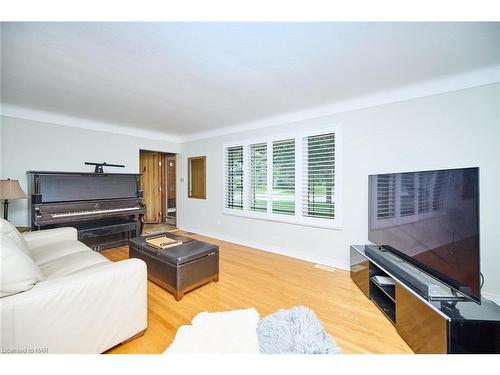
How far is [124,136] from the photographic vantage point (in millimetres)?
4352

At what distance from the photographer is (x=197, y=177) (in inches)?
196

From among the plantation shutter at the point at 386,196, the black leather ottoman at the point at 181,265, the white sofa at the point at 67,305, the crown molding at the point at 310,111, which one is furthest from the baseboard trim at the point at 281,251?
the white sofa at the point at 67,305

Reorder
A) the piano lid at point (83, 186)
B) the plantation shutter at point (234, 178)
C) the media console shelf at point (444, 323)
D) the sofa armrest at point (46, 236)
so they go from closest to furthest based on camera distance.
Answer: the media console shelf at point (444, 323), the sofa armrest at point (46, 236), the piano lid at point (83, 186), the plantation shutter at point (234, 178)

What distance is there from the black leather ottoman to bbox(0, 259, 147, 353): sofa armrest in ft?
1.76

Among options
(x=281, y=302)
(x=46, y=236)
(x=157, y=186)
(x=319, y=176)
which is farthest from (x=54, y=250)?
(x=157, y=186)

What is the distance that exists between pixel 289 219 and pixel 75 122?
13.7 feet

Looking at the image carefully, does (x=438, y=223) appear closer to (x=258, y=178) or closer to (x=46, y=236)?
(x=258, y=178)

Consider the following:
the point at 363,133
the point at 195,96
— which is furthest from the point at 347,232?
the point at 195,96

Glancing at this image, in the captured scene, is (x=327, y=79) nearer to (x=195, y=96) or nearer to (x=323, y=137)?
(x=323, y=137)

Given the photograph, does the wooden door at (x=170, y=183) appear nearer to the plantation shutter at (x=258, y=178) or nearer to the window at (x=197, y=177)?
the window at (x=197, y=177)

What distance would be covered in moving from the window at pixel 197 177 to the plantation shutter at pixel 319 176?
243cm

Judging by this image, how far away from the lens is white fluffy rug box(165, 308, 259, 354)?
1.46 meters

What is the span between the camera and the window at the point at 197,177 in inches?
190

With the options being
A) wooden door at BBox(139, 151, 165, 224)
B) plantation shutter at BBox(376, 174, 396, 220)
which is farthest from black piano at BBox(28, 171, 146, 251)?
plantation shutter at BBox(376, 174, 396, 220)
